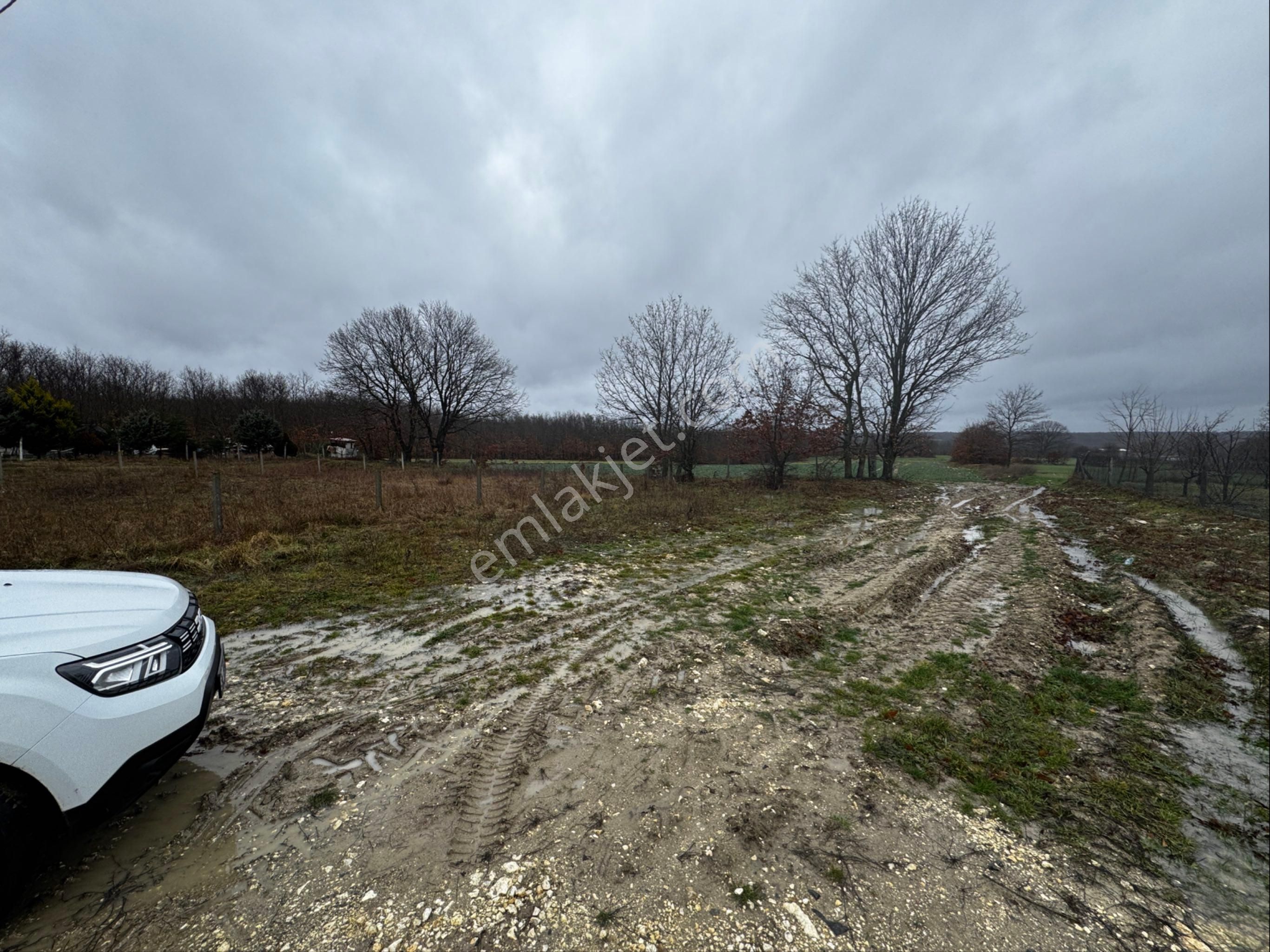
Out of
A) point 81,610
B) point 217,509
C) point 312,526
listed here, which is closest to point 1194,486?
point 81,610

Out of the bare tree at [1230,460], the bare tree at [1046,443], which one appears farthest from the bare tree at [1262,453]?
the bare tree at [1046,443]

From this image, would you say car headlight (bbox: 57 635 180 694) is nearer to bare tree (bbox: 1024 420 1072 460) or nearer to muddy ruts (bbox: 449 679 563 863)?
A: muddy ruts (bbox: 449 679 563 863)

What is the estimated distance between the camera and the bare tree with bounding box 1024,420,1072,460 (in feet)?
163

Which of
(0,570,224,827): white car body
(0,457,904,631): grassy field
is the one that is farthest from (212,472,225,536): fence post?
(0,570,224,827): white car body

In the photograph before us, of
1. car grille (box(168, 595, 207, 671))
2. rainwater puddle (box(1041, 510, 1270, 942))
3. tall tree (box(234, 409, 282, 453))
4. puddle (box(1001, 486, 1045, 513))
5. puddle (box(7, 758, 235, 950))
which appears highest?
tall tree (box(234, 409, 282, 453))

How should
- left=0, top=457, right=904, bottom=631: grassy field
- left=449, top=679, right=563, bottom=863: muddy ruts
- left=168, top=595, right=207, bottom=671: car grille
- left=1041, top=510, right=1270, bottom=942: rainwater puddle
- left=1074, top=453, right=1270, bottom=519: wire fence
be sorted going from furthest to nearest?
left=1074, top=453, right=1270, bottom=519: wire fence, left=0, top=457, right=904, bottom=631: grassy field, left=168, top=595, right=207, bottom=671: car grille, left=449, top=679, right=563, bottom=863: muddy ruts, left=1041, top=510, right=1270, bottom=942: rainwater puddle

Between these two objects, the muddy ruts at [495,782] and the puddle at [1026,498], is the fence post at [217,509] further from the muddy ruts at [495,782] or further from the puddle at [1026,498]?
the puddle at [1026,498]

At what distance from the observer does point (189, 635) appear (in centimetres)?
248

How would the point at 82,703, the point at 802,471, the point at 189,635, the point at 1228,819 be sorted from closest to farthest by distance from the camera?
the point at 82,703
the point at 189,635
the point at 1228,819
the point at 802,471

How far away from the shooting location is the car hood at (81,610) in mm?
Result: 1963

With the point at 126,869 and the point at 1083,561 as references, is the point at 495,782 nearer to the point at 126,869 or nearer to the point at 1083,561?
the point at 126,869

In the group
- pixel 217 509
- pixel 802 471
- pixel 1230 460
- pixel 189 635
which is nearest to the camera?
pixel 189 635

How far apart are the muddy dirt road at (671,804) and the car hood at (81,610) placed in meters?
1.03

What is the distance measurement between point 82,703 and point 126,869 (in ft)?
2.82
